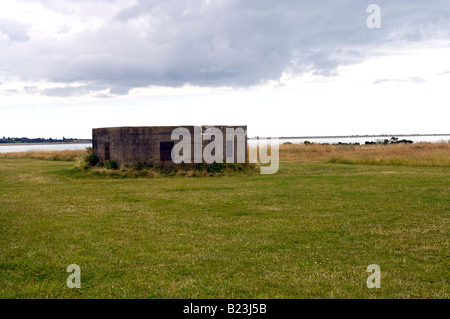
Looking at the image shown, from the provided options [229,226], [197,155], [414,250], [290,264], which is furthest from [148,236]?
[197,155]

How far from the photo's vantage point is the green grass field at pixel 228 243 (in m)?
6.00

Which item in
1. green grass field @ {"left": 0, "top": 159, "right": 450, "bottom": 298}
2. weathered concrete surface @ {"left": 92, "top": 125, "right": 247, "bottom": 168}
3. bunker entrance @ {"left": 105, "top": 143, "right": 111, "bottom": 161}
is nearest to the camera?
green grass field @ {"left": 0, "top": 159, "right": 450, "bottom": 298}

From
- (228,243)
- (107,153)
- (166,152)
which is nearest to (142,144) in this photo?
(166,152)

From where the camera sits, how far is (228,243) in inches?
330

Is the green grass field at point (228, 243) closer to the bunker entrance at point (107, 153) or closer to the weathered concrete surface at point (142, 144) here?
the weathered concrete surface at point (142, 144)

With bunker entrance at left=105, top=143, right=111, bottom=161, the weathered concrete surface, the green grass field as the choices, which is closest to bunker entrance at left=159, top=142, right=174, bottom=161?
the weathered concrete surface

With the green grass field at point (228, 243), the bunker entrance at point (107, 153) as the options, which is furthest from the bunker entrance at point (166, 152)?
the green grass field at point (228, 243)

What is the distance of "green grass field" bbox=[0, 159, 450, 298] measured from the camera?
6.00m

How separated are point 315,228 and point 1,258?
6.76 meters

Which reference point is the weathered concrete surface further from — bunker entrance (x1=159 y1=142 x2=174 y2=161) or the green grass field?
the green grass field

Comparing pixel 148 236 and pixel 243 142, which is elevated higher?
pixel 243 142

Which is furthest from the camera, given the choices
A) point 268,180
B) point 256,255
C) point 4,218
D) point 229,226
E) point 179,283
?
point 268,180
